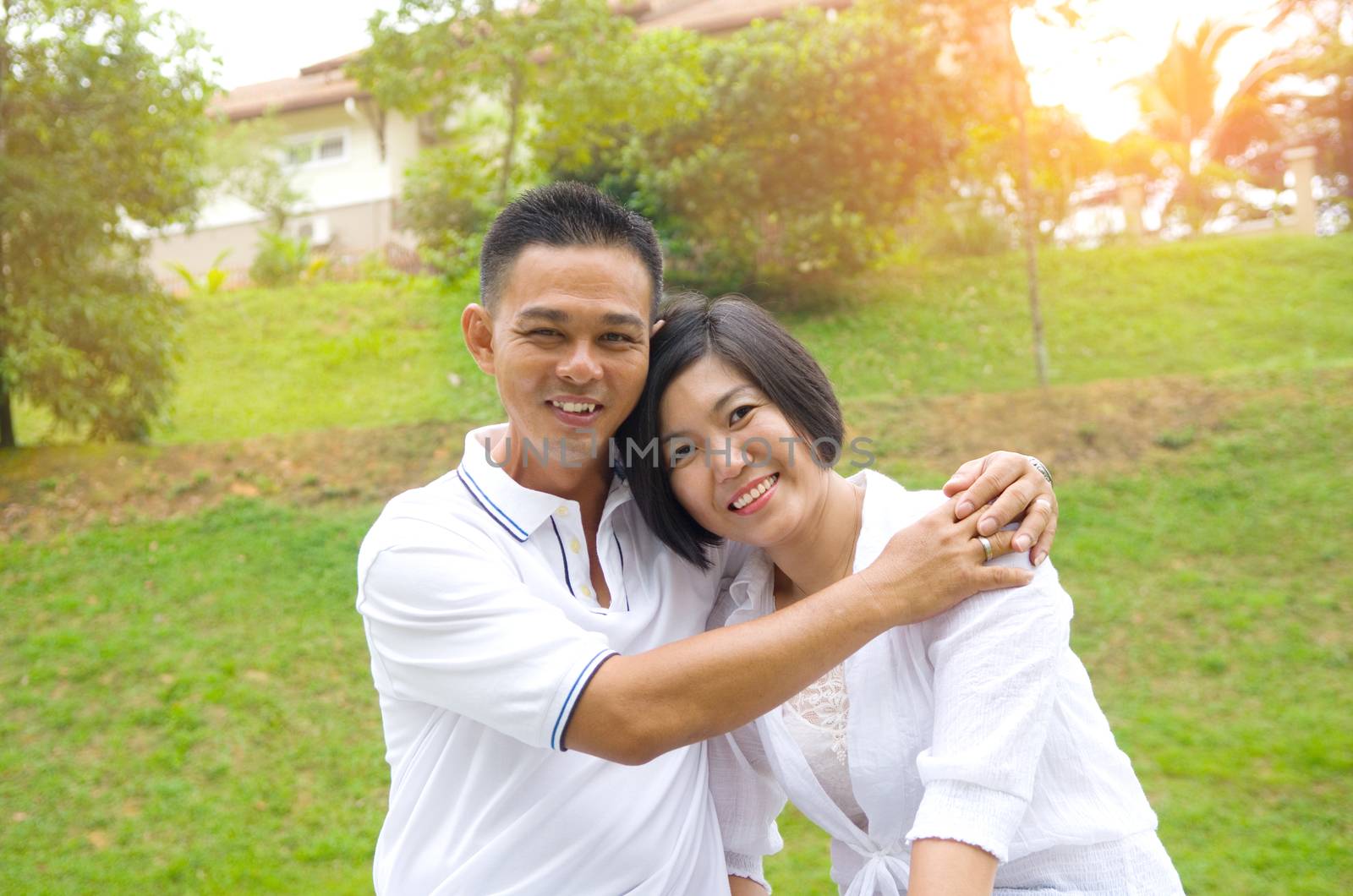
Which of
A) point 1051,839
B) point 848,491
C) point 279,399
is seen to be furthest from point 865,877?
point 279,399

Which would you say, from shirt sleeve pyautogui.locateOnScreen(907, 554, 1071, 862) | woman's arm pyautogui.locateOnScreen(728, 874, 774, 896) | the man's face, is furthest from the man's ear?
woman's arm pyautogui.locateOnScreen(728, 874, 774, 896)

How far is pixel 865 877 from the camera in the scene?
2.12 m

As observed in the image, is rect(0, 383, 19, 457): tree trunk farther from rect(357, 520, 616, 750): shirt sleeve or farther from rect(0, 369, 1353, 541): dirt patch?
rect(357, 520, 616, 750): shirt sleeve

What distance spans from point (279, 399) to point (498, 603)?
899cm

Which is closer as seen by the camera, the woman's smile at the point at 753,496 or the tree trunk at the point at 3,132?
the woman's smile at the point at 753,496

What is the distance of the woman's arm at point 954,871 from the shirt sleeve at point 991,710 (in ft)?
0.06

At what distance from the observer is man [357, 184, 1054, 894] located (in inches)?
73.9

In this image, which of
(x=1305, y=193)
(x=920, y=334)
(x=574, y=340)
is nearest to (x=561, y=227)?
(x=574, y=340)

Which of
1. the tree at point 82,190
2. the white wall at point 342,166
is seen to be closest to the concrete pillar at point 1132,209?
the tree at point 82,190

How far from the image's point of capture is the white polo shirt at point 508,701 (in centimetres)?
193

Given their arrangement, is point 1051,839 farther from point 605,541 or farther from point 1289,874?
point 1289,874

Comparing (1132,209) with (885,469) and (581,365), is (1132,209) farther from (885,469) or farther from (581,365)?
(581,365)

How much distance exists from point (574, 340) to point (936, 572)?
913mm

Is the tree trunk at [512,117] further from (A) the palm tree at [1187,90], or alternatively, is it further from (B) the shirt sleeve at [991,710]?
(A) the palm tree at [1187,90]
